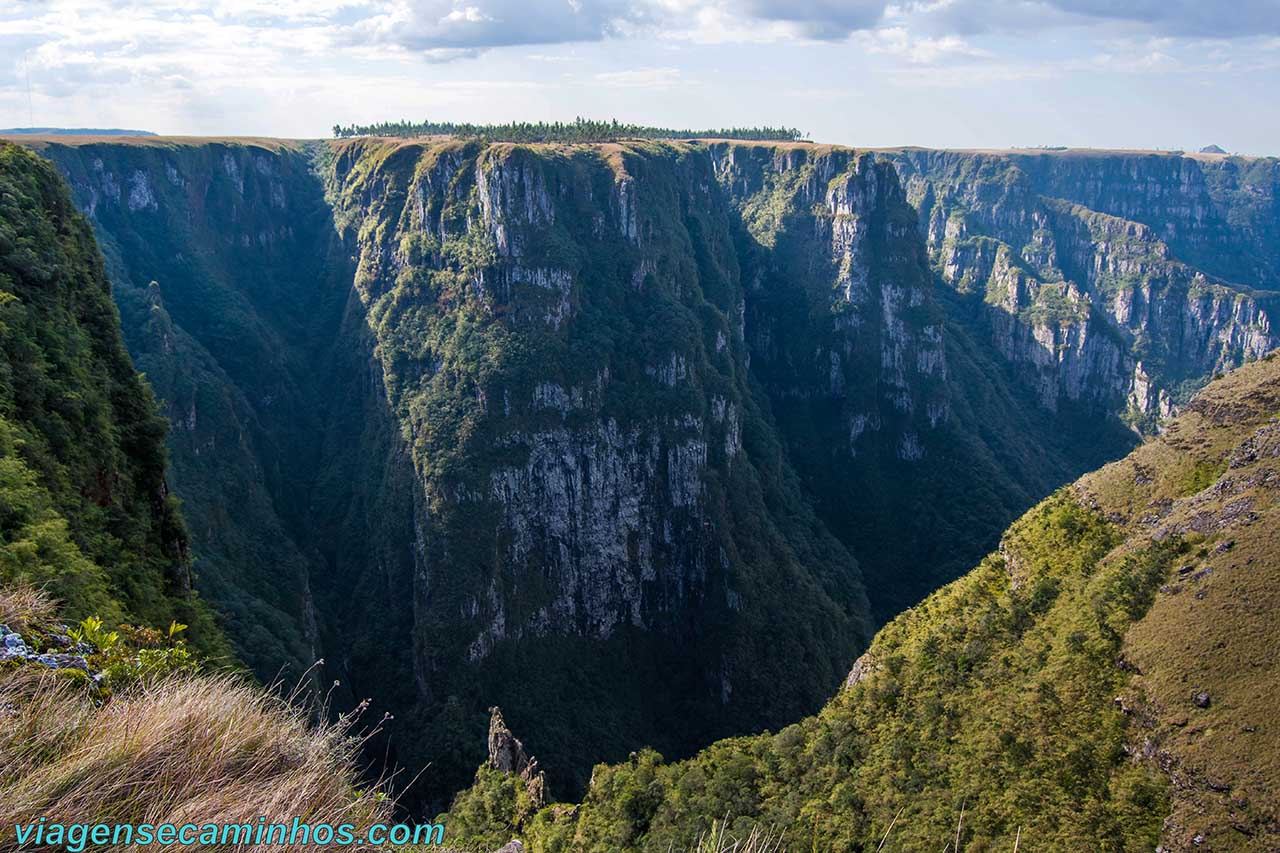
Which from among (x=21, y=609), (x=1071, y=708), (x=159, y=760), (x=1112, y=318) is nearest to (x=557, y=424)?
(x=1071, y=708)

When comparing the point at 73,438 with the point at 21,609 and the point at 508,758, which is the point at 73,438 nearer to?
the point at 21,609

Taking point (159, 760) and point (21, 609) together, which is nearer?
point (159, 760)

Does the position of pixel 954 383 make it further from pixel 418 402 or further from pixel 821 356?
pixel 418 402

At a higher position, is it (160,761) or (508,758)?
(160,761)

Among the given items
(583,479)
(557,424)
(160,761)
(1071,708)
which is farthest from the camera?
(583,479)

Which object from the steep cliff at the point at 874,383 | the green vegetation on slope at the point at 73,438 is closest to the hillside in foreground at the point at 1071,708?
the green vegetation on slope at the point at 73,438

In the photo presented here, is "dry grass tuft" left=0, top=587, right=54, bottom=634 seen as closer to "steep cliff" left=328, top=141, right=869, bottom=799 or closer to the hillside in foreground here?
→ the hillside in foreground
